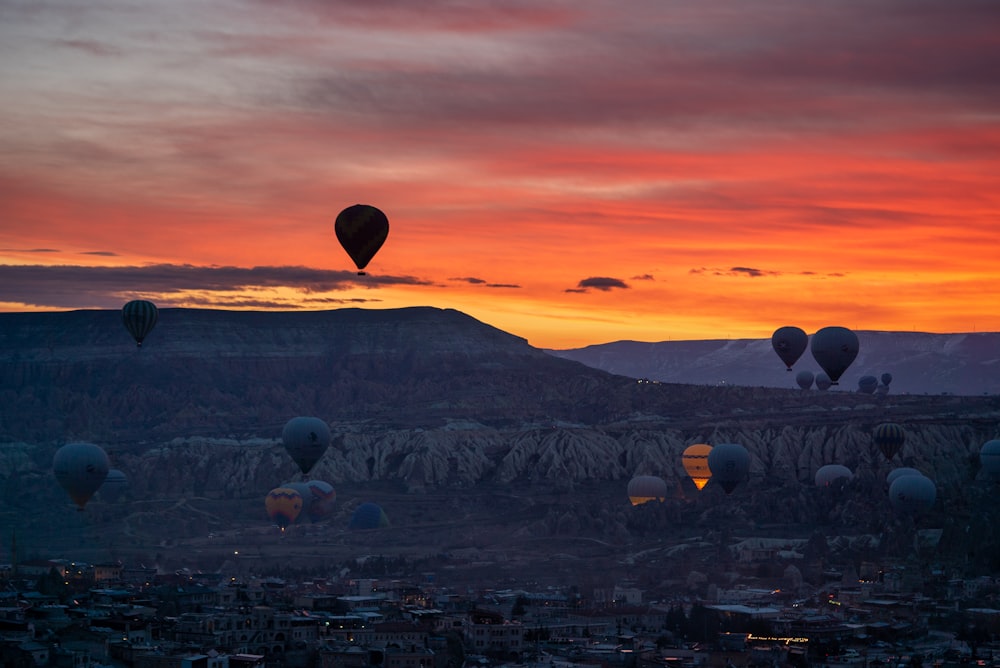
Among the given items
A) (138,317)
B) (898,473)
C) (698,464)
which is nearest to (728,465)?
(698,464)

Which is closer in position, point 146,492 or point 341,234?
point 341,234

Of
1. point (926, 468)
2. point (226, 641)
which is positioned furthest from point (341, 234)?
point (926, 468)

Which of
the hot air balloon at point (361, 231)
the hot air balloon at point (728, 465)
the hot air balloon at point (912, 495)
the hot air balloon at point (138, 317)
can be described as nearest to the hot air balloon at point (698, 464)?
the hot air balloon at point (728, 465)

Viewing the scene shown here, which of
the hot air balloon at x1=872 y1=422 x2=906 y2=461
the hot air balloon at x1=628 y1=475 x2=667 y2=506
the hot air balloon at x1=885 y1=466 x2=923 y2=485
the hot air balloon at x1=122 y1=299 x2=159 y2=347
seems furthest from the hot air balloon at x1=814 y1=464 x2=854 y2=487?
the hot air balloon at x1=122 y1=299 x2=159 y2=347

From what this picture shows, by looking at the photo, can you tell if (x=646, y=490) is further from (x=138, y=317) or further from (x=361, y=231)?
(x=361, y=231)

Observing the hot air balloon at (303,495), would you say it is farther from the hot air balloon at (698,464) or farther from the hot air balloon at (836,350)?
the hot air balloon at (836,350)

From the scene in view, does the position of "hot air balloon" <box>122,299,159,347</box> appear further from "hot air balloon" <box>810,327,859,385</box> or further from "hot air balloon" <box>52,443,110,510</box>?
"hot air balloon" <box>810,327,859,385</box>

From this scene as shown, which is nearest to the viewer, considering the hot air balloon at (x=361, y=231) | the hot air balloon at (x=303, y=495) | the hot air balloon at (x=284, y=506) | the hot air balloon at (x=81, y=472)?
the hot air balloon at (x=361, y=231)

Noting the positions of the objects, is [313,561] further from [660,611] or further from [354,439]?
[354,439]
